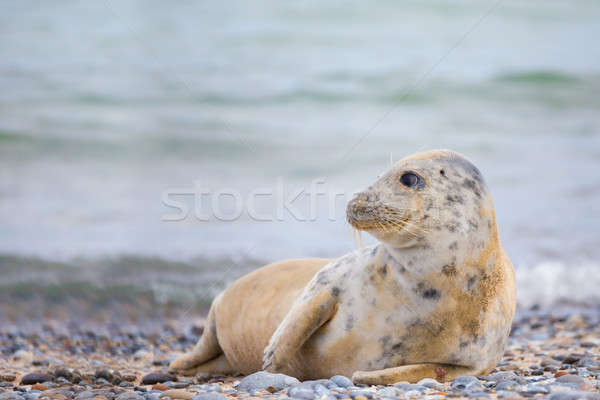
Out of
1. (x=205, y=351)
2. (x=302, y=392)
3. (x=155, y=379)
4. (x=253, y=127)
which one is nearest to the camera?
(x=302, y=392)

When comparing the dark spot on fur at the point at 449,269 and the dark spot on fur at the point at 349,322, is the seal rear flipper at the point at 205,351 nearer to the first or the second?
the dark spot on fur at the point at 349,322

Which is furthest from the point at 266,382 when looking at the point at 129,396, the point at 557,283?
the point at 557,283

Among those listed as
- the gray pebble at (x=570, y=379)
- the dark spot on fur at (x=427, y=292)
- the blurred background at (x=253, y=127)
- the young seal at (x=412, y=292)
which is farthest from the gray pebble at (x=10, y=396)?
the blurred background at (x=253, y=127)

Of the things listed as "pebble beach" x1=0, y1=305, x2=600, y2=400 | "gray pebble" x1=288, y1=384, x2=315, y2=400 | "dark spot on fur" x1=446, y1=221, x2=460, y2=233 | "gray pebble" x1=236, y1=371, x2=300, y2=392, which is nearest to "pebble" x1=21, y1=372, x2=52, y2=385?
"pebble beach" x1=0, y1=305, x2=600, y2=400

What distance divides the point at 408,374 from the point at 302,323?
1.93ft

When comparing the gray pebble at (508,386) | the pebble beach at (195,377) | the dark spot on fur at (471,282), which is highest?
the dark spot on fur at (471,282)

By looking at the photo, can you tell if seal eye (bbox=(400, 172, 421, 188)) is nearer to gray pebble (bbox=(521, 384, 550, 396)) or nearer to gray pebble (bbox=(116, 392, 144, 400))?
gray pebble (bbox=(521, 384, 550, 396))

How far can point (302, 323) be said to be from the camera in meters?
3.51

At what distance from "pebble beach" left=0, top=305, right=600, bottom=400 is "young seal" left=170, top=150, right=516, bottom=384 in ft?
0.62

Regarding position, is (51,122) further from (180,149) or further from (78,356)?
(78,356)

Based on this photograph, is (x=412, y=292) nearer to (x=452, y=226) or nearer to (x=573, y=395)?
(x=452, y=226)

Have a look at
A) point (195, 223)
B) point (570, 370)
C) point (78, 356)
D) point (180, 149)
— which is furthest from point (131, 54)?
point (570, 370)

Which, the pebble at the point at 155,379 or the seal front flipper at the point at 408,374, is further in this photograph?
the pebble at the point at 155,379

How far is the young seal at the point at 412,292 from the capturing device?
312 cm
